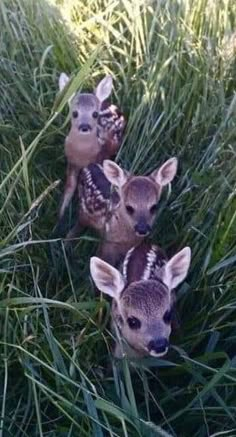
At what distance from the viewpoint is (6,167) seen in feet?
14.4

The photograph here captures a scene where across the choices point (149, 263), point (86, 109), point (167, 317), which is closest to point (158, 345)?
point (167, 317)

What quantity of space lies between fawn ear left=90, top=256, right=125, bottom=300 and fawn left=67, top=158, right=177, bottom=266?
453 mm

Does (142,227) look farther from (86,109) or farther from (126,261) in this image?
(86,109)

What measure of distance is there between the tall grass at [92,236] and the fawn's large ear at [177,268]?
102mm

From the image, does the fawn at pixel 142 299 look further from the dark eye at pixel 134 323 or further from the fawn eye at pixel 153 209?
the fawn eye at pixel 153 209

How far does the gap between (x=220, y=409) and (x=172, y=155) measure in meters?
1.40

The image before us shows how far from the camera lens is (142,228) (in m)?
4.07

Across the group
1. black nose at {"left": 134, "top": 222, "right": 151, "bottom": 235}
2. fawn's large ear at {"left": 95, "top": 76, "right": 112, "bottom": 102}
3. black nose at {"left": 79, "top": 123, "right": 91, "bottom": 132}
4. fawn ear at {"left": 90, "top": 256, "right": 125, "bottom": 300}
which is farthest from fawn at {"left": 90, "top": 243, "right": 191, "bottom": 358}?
fawn's large ear at {"left": 95, "top": 76, "right": 112, "bottom": 102}

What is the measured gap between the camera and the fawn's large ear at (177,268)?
3.57m

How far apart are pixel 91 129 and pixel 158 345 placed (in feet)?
5.03

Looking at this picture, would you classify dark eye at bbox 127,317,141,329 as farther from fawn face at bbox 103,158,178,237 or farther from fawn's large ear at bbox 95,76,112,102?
fawn's large ear at bbox 95,76,112,102

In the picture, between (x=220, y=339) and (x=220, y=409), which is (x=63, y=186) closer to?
(x=220, y=339)

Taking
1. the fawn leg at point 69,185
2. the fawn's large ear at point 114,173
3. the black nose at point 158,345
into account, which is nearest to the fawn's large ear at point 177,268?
the black nose at point 158,345

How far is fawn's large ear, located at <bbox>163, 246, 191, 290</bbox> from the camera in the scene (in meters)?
3.57
